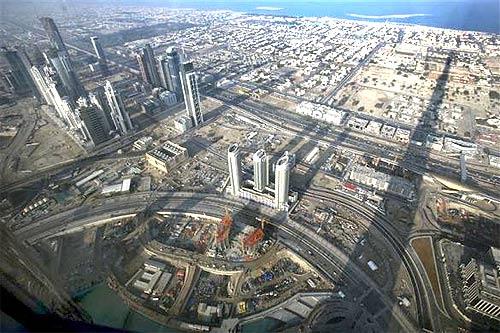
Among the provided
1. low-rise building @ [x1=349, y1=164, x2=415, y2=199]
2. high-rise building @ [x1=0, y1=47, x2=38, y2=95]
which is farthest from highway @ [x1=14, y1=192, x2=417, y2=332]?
high-rise building @ [x1=0, y1=47, x2=38, y2=95]

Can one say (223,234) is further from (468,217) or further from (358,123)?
(358,123)

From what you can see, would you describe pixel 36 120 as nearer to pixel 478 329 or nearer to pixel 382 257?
pixel 382 257

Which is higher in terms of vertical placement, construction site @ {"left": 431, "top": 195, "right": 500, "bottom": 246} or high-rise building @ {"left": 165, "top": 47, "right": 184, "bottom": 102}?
high-rise building @ {"left": 165, "top": 47, "right": 184, "bottom": 102}

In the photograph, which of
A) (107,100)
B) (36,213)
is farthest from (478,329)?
(107,100)

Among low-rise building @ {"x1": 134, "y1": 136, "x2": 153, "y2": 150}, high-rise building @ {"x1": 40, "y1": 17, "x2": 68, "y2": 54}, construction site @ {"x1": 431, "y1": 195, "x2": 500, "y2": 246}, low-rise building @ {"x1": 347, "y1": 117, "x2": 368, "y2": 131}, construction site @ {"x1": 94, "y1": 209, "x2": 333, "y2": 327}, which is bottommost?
construction site @ {"x1": 94, "y1": 209, "x2": 333, "y2": 327}

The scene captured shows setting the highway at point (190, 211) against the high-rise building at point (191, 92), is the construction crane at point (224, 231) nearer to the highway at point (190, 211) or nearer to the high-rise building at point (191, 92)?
the highway at point (190, 211)

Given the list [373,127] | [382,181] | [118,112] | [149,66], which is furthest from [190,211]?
[149,66]

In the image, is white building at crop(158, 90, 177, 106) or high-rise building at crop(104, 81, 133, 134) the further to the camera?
white building at crop(158, 90, 177, 106)

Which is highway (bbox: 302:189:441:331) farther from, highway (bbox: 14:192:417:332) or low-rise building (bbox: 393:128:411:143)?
low-rise building (bbox: 393:128:411:143)
